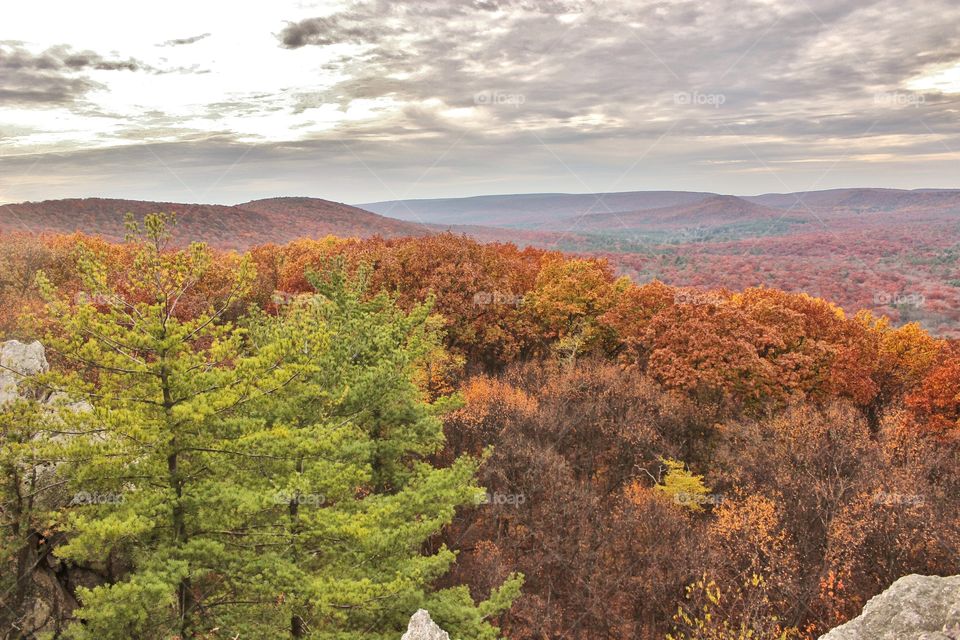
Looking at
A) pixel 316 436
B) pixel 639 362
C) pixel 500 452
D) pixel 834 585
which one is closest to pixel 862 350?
pixel 639 362

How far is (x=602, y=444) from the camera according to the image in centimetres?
Answer: 3331

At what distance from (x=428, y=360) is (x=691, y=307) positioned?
1744 centimetres

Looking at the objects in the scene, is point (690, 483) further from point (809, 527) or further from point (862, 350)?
point (862, 350)

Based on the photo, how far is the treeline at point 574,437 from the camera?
12695 mm

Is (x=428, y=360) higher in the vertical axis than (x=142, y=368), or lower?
lower

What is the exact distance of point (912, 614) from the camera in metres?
8.77

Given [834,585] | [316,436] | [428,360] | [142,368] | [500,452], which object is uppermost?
[142,368]
